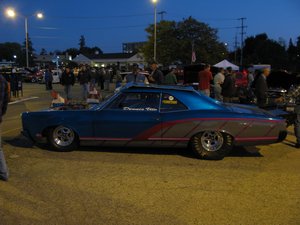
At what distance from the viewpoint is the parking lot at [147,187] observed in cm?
462

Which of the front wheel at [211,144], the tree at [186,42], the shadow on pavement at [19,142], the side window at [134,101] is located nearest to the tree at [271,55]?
the tree at [186,42]

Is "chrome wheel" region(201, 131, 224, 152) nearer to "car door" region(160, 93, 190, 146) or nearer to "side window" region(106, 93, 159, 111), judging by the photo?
"car door" region(160, 93, 190, 146)

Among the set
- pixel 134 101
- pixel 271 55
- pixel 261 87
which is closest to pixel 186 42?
pixel 271 55

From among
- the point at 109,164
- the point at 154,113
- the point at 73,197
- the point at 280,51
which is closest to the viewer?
the point at 73,197

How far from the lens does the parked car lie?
715 cm

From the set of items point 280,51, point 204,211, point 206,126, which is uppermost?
point 280,51

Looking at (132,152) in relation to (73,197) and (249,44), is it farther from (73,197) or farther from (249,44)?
(249,44)

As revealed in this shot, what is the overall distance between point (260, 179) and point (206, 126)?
55.3 inches

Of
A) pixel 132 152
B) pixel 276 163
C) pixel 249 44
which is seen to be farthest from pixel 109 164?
pixel 249 44

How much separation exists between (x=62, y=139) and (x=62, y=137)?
0.04 meters

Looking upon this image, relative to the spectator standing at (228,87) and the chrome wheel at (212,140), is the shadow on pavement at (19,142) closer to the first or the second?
the chrome wheel at (212,140)

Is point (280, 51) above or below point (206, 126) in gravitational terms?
above

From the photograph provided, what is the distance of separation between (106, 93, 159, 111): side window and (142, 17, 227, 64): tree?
58431 mm

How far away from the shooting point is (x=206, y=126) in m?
7.13
